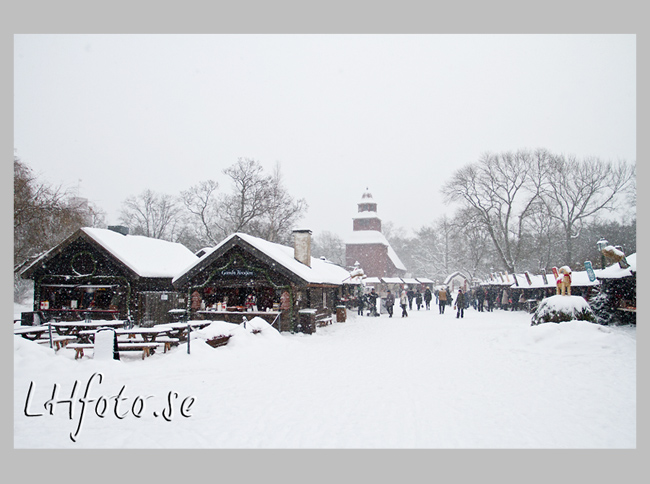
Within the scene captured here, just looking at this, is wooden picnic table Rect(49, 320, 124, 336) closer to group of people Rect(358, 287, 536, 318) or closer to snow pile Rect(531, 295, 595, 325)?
snow pile Rect(531, 295, 595, 325)

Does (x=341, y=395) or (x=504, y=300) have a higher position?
(x=341, y=395)

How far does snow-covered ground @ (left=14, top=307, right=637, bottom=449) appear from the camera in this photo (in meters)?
5.59

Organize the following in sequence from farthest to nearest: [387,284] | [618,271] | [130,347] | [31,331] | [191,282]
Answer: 1. [387,284]
2. [191,282]
3. [618,271]
4. [31,331]
5. [130,347]

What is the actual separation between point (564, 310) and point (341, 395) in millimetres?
8519

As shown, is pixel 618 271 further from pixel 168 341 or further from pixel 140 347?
pixel 140 347

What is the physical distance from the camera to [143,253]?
19.9 metres

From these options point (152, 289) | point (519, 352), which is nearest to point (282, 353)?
point (519, 352)

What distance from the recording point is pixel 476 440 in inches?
216

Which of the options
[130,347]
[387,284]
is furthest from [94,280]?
[387,284]

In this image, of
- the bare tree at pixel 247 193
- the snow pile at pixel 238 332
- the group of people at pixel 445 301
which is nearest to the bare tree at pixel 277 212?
the bare tree at pixel 247 193

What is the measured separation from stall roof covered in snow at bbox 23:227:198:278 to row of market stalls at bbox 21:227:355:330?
0.04 metres

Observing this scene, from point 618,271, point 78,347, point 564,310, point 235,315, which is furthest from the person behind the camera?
point 235,315

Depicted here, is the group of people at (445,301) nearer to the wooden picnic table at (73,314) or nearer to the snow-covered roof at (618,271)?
the snow-covered roof at (618,271)

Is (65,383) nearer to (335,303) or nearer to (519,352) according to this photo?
(519,352)
